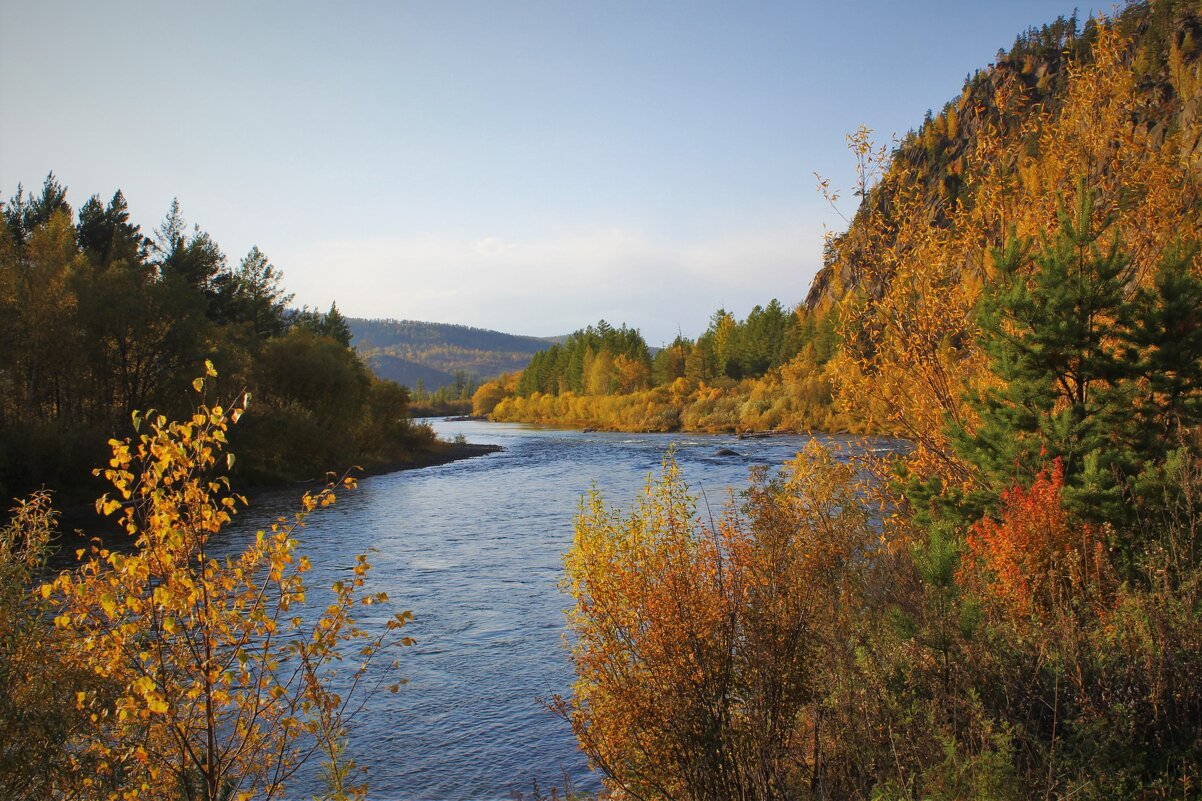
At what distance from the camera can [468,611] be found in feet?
51.4

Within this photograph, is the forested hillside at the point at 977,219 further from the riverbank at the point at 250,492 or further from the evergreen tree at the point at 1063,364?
the riverbank at the point at 250,492

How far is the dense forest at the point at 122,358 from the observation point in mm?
28422

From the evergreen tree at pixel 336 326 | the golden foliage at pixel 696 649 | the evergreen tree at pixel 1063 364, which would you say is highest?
the evergreen tree at pixel 336 326

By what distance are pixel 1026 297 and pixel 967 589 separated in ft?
12.7

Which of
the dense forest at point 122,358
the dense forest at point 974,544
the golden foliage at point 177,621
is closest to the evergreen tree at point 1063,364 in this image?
the dense forest at point 974,544

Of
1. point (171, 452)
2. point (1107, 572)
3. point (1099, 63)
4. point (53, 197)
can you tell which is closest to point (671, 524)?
point (171, 452)

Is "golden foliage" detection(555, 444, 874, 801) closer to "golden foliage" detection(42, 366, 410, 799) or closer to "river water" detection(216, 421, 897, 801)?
"river water" detection(216, 421, 897, 801)

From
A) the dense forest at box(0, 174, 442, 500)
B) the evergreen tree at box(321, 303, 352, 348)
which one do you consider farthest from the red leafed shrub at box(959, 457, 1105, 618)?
the evergreen tree at box(321, 303, 352, 348)

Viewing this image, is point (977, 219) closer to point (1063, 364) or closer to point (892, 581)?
point (1063, 364)

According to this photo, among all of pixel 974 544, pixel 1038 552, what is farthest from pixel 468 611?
pixel 1038 552

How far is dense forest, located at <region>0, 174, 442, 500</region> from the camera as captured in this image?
28422mm

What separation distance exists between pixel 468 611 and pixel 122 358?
25.0 m

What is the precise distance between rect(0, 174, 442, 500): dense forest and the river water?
5935 mm

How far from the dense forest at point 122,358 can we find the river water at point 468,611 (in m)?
5.93
